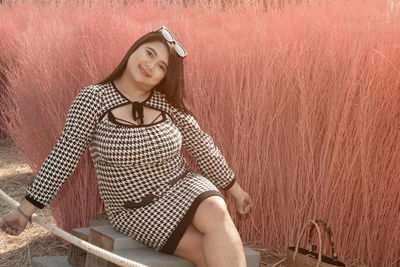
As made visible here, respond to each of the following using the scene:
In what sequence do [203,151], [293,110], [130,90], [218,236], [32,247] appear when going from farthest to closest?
[32,247]
[293,110]
[203,151]
[130,90]
[218,236]

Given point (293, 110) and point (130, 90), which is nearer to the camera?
point (130, 90)

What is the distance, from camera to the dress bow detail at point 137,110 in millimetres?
2117

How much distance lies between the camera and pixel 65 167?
208 cm

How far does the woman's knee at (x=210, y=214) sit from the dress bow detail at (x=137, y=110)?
36 cm

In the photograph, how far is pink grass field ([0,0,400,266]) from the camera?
2473mm

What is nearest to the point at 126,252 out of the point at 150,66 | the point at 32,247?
the point at 150,66

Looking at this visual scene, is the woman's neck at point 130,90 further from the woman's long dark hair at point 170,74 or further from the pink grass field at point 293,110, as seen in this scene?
the pink grass field at point 293,110

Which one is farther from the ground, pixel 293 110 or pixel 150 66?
pixel 150 66

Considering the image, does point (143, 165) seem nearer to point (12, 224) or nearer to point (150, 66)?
point (150, 66)

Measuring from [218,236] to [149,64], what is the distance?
62 centimetres

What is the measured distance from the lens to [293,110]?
8.58ft

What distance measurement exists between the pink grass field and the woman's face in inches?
20.0

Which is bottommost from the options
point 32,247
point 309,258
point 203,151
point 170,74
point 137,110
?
point 32,247

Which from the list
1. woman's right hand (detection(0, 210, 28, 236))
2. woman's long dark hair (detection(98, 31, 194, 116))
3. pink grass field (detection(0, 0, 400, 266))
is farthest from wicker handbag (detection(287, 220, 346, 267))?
woman's right hand (detection(0, 210, 28, 236))
